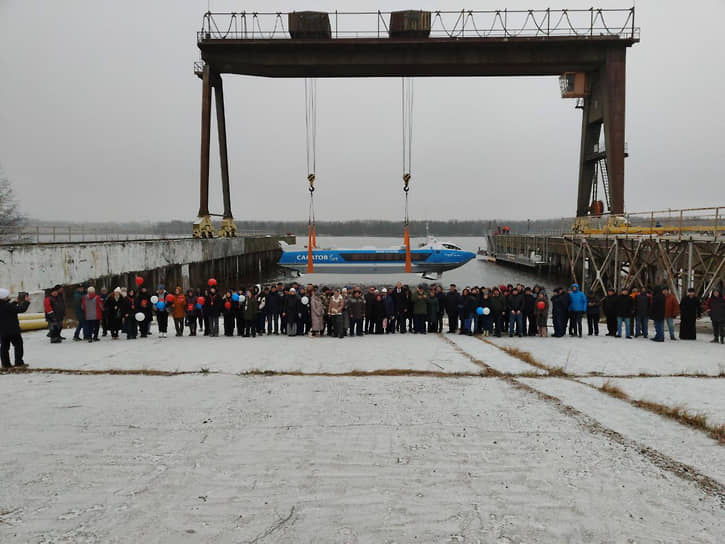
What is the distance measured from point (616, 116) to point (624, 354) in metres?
21.1

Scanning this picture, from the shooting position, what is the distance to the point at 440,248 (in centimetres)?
3366

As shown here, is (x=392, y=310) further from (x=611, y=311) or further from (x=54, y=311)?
(x=54, y=311)

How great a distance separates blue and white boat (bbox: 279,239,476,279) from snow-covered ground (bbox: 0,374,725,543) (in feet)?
91.5

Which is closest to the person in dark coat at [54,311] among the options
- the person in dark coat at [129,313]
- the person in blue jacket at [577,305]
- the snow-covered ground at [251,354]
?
the snow-covered ground at [251,354]

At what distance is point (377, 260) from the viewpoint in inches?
1323

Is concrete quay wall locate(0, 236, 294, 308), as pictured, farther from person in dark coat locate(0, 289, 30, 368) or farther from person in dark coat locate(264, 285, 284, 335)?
person in dark coat locate(264, 285, 284, 335)

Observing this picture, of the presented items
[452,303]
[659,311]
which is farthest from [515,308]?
[659,311]

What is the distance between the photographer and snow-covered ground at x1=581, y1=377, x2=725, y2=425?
5.31 meters

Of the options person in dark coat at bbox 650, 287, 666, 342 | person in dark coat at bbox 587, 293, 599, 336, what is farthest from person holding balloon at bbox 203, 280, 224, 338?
person in dark coat at bbox 650, 287, 666, 342

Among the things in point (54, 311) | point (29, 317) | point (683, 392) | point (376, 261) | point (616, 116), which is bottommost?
point (683, 392)

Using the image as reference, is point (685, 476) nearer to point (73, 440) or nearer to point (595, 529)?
point (595, 529)

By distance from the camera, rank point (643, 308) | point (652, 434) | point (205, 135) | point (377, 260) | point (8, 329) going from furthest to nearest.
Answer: point (377, 260) < point (205, 135) < point (643, 308) < point (8, 329) < point (652, 434)

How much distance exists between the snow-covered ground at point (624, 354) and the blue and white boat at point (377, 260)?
2270 centimetres

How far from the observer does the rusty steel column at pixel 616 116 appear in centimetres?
2497
